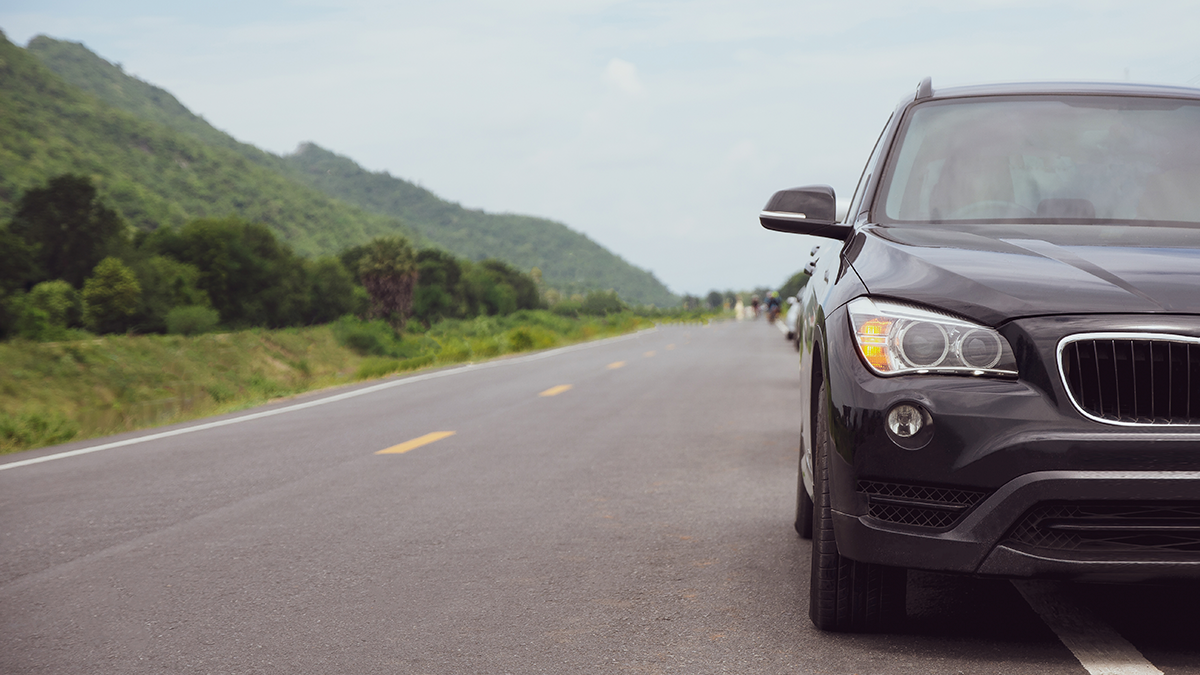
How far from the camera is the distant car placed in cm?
286

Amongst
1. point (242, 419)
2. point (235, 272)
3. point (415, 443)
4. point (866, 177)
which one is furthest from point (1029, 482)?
point (235, 272)

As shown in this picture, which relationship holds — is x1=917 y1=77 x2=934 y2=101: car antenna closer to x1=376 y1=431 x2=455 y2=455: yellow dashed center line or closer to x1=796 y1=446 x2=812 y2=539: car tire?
x1=796 y1=446 x2=812 y2=539: car tire

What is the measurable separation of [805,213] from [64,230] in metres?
92.3

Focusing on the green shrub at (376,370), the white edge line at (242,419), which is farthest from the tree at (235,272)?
the white edge line at (242,419)

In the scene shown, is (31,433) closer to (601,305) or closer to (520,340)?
(520,340)

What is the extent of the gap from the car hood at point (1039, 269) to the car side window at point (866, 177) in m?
0.81

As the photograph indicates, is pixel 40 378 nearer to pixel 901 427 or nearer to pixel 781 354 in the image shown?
pixel 781 354

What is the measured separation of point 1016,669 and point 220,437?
864 cm

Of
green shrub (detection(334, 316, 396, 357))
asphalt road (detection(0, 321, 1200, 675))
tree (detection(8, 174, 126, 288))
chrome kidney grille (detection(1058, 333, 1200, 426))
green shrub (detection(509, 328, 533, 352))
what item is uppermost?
tree (detection(8, 174, 126, 288))

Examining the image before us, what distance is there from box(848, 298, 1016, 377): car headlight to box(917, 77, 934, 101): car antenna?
1.75 meters

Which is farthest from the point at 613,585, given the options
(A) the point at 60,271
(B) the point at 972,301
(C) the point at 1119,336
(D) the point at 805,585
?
(A) the point at 60,271

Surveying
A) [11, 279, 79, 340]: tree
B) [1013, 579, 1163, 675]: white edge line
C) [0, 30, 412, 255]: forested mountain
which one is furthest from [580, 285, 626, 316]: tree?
[0, 30, 412, 255]: forested mountain

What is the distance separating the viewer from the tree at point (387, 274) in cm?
10894

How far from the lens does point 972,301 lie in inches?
122
